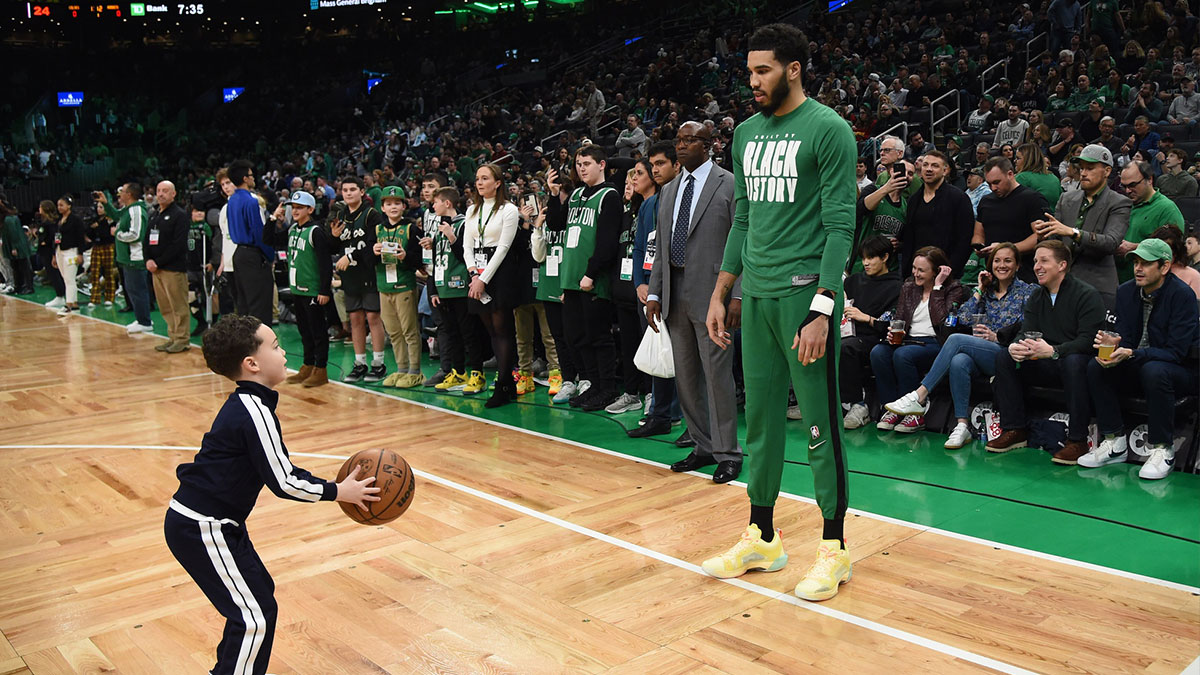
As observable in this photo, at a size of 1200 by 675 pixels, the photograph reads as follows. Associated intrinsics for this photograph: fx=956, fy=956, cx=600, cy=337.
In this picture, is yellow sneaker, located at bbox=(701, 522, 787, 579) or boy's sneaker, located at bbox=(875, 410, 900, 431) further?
boy's sneaker, located at bbox=(875, 410, 900, 431)

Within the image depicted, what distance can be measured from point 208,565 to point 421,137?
74.4ft

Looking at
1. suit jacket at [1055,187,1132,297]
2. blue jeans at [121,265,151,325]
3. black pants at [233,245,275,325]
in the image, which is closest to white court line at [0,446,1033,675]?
suit jacket at [1055,187,1132,297]

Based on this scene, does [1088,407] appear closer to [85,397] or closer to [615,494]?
[615,494]

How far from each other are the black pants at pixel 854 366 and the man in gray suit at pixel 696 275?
1.47 metres

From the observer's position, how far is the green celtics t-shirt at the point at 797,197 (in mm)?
3406

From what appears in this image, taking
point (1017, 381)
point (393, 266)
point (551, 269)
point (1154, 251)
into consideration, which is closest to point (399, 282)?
point (393, 266)

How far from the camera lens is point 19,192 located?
96.4ft

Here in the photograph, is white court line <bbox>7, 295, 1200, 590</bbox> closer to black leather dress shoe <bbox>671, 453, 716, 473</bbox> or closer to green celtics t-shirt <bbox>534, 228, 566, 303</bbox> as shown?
black leather dress shoe <bbox>671, 453, 716, 473</bbox>

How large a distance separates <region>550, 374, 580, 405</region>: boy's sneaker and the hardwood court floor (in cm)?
148

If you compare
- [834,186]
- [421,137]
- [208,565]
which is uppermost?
[421,137]

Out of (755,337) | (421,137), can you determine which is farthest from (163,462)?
(421,137)

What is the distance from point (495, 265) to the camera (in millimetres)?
7168

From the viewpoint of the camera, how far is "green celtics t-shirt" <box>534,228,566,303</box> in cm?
724

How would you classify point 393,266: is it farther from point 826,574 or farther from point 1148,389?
point 1148,389
